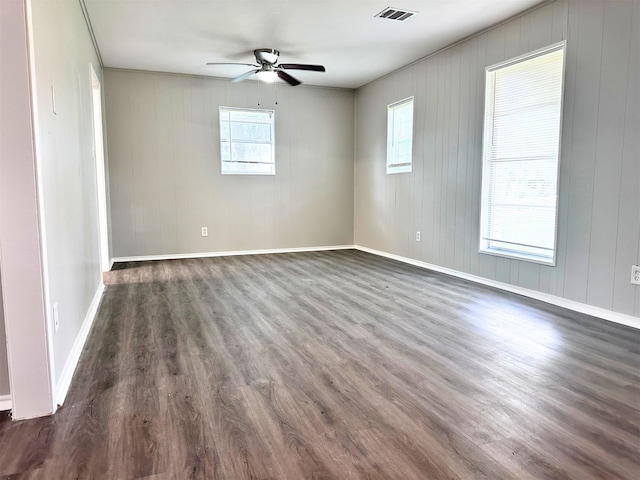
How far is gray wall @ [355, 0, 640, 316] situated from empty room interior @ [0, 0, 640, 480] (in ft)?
0.07

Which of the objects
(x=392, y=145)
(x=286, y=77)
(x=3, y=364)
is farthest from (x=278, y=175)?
(x=3, y=364)

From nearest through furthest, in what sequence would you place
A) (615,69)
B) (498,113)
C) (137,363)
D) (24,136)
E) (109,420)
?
(24,136), (109,420), (137,363), (615,69), (498,113)

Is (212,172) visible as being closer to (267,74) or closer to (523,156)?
(267,74)

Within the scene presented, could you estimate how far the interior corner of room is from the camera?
5.95 feet

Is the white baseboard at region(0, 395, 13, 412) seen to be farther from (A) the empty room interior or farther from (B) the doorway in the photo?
(B) the doorway

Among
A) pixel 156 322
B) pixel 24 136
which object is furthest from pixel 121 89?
pixel 24 136

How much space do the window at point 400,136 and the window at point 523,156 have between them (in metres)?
1.47

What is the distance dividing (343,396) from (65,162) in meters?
2.16

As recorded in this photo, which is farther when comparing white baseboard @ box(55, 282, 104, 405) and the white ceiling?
the white ceiling

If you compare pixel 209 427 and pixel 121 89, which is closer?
pixel 209 427

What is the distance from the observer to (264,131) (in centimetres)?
661

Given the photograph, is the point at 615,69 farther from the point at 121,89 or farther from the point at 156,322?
the point at 121,89

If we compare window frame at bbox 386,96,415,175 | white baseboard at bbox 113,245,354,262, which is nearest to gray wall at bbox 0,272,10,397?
white baseboard at bbox 113,245,354,262

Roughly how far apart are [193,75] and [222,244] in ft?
8.40
